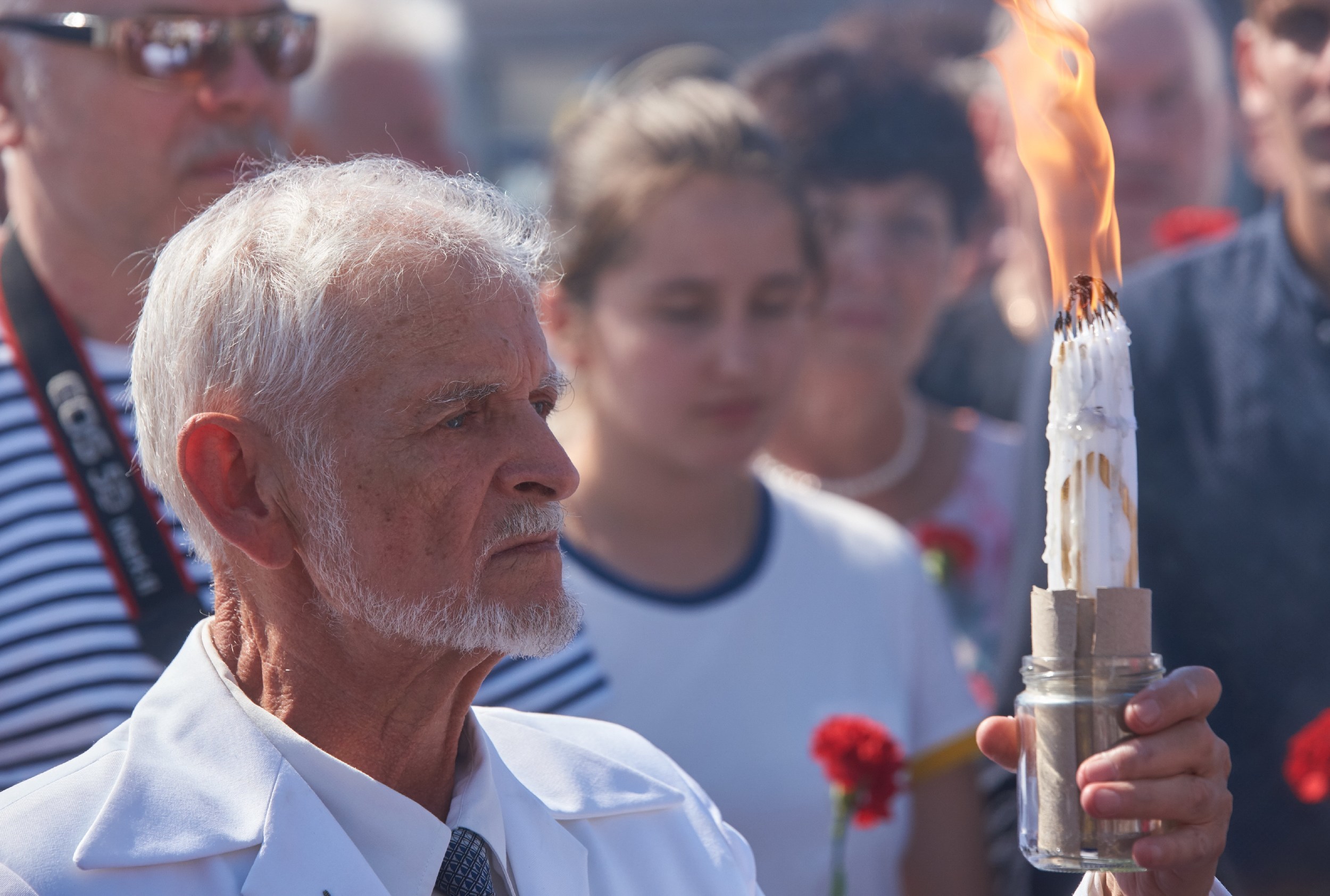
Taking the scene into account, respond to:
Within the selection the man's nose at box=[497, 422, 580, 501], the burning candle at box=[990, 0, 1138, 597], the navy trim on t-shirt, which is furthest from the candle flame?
the navy trim on t-shirt

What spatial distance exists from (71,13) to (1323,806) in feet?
10.8

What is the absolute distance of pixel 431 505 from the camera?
7.37 ft

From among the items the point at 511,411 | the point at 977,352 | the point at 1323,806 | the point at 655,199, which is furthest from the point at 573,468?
the point at 977,352

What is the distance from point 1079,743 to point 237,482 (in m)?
1.24

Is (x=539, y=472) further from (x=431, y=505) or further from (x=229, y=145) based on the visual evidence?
(x=229, y=145)

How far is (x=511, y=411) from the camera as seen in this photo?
2316 millimetres

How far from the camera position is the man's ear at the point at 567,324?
13.6 ft

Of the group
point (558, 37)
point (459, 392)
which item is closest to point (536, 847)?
point (459, 392)

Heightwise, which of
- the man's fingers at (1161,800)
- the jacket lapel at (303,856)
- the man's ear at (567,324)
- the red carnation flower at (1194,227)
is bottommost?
the jacket lapel at (303,856)

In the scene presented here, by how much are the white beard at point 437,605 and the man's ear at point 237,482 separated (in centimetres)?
6

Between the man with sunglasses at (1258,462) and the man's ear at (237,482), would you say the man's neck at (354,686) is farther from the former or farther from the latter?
the man with sunglasses at (1258,462)

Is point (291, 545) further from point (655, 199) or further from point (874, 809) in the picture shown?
point (655, 199)

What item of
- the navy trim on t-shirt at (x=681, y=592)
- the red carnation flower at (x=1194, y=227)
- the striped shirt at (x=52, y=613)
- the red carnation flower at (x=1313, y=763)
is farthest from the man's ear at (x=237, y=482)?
the red carnation flower at (x=1194, y=227)

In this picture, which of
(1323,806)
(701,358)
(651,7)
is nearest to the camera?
(1323,806)
